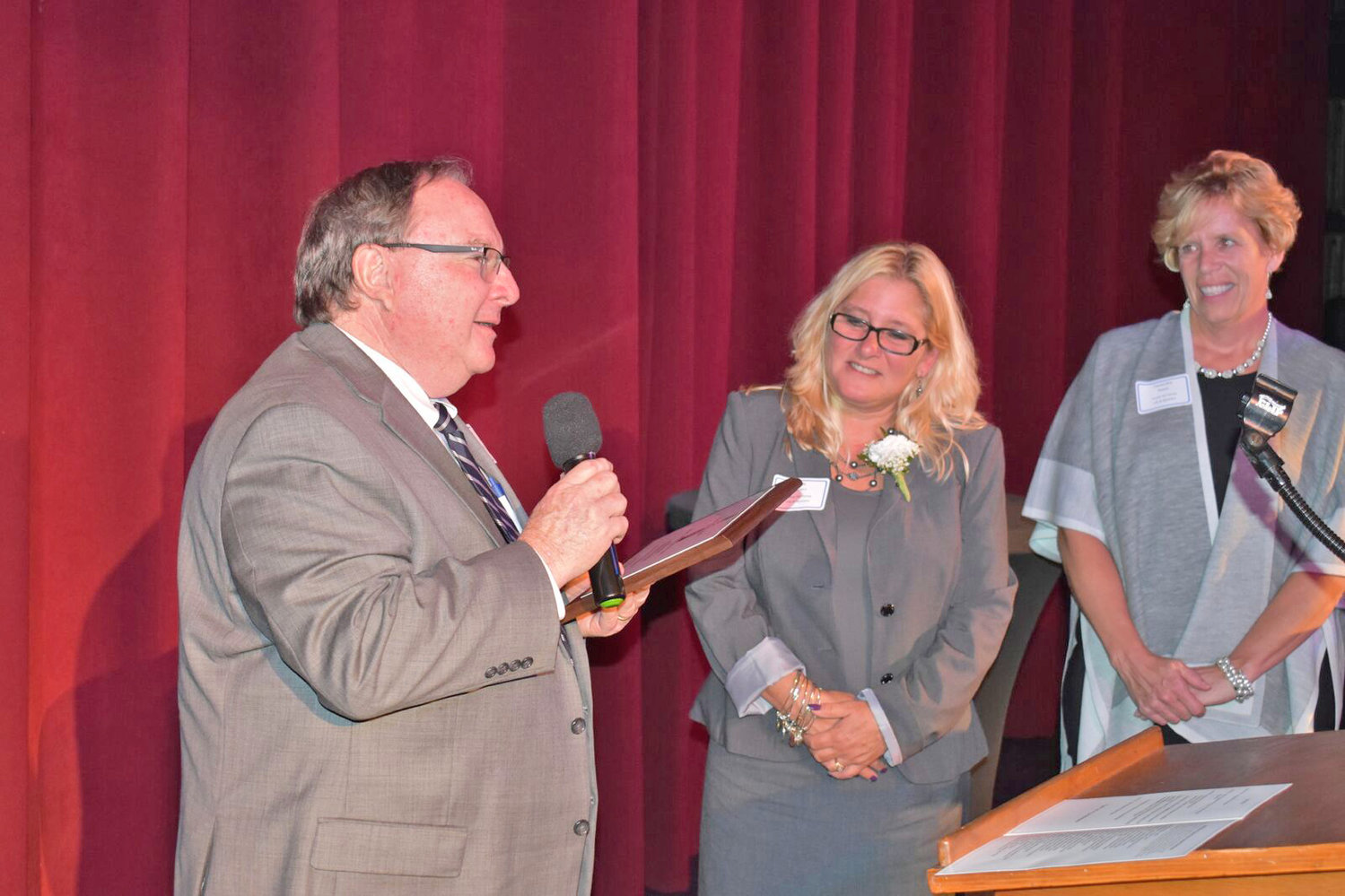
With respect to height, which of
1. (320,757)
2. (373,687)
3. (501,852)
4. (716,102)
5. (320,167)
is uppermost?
(716,102)

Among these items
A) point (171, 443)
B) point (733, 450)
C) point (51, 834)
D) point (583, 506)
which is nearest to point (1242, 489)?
point (733, 450)

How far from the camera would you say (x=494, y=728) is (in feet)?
5.40

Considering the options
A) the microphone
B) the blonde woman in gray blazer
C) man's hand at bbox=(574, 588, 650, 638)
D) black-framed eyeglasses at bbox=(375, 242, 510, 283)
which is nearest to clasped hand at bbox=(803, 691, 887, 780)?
the blonde woman in gray blazer

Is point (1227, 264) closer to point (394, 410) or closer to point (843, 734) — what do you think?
point (843, 734)

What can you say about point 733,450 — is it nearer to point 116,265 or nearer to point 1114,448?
point 1114,448

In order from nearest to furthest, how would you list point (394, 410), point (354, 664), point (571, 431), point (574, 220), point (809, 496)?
point (354, 664) < point (394, 410) < point (571, 431) < point (809, 496) < point (574, 220)

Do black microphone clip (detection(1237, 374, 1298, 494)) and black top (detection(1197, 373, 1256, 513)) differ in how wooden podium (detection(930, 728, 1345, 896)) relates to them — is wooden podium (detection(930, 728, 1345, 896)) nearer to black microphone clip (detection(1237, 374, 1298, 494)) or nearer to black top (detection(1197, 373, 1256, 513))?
black microphone clip (detection(1237, 374, 1298, 494))

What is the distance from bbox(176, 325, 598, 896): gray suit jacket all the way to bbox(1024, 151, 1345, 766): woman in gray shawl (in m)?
1.48

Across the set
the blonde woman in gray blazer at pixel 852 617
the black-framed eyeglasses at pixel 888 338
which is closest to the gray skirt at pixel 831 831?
the blonde woman in gray blazer at pixel 852 617

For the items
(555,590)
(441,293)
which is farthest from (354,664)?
(441,293)

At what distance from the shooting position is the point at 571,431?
180 cm

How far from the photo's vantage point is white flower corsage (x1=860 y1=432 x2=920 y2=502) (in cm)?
244

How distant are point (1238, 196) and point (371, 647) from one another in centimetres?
216

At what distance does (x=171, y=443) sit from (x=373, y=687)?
44.0 inches
